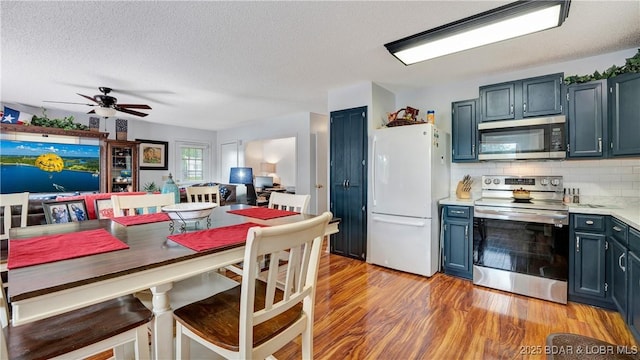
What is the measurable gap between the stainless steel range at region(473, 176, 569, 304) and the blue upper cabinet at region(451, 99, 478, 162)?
2.03ft

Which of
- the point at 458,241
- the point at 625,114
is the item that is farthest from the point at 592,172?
the point at 458,241

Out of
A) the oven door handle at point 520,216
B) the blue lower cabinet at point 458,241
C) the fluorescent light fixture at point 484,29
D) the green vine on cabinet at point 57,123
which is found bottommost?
the blue lower cabinet at point 458,241

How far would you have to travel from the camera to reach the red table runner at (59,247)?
39.4 inches

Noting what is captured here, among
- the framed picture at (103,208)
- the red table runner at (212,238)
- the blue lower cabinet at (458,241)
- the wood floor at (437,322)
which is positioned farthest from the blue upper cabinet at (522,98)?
the framed picture at (103,208)

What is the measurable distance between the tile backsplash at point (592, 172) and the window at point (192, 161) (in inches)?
267

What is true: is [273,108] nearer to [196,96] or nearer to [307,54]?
[196,96]

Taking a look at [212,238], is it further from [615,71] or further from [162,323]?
[615,71]

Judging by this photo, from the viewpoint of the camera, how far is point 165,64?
9.28ft

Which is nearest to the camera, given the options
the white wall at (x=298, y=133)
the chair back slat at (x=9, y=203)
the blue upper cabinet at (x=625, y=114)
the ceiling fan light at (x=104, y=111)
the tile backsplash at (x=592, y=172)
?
the chair back slat at (x=9, y=203)

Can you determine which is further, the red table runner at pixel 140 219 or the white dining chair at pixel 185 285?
the red table runner at pixel 140 219

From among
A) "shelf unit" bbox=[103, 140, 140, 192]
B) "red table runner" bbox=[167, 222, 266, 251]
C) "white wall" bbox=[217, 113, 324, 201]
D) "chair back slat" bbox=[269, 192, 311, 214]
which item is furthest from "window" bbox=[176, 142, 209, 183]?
"red table runner" bbox=[167, 222, 266, 251]

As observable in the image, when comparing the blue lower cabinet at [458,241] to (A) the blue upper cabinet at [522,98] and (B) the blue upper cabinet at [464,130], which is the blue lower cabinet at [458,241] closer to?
(B) the blue upper cabinet at [464,130]

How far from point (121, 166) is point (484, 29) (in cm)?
662

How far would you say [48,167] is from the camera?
16.0 feet
